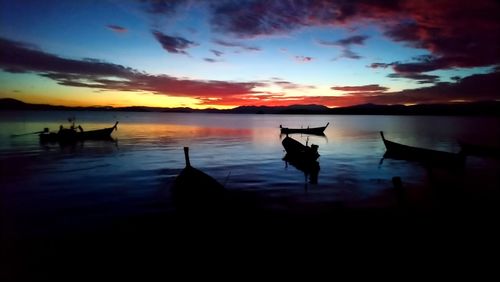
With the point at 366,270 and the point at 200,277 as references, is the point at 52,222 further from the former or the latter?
the point at 366,270

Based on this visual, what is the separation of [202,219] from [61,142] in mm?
43261

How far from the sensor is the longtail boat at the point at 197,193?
14.5 metres

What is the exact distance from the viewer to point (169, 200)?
56.9 ft

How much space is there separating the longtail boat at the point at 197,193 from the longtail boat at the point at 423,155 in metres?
17.2

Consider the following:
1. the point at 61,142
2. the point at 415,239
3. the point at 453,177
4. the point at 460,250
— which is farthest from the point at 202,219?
the point at 61,142

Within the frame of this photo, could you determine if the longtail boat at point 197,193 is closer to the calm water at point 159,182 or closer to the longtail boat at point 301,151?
the calm water at point 159,182

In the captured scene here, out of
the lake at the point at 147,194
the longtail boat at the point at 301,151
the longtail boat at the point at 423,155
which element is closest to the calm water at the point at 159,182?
the lake at the point at 147,194

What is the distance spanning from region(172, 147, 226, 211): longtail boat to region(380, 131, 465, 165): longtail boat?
56.5 feet

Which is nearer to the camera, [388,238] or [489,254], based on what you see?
[489,254]

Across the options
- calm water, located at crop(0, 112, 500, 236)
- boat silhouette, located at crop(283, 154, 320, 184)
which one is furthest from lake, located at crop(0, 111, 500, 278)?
boat silhouette, located at crop(283, 154, 320, 184)

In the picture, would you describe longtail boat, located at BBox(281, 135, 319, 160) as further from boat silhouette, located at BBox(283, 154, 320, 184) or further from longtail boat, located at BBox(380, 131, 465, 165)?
longtail boat, located at BBox(380, 131, 465, 165)

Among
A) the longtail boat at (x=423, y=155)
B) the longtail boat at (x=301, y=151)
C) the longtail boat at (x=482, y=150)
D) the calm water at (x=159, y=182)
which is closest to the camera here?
the calm water at (x=159, y=182)

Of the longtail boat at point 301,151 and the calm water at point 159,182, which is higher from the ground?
the longtail boat at point 301,151

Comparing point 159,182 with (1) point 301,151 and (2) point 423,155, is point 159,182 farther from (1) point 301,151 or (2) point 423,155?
(2) point 423,155
